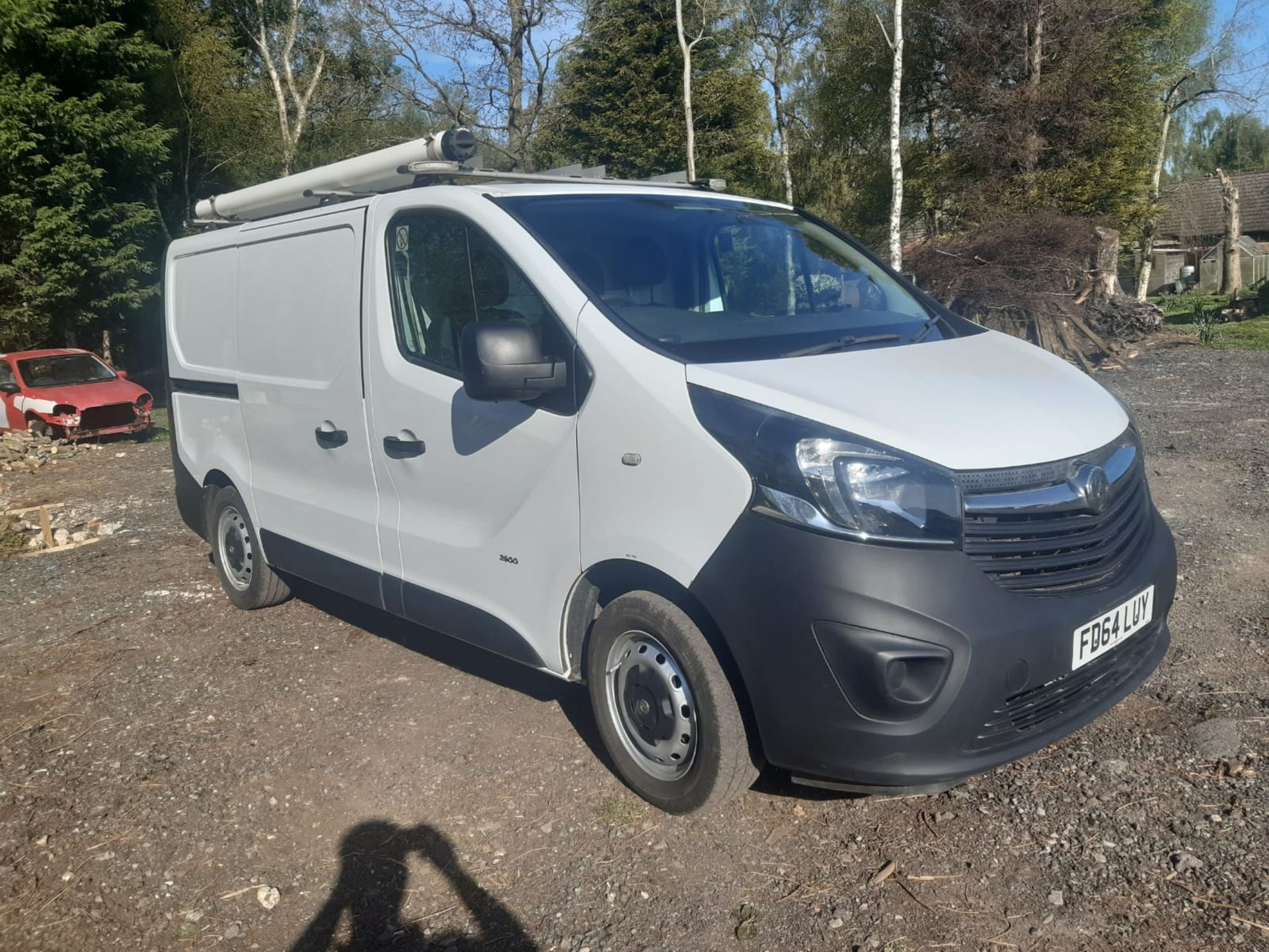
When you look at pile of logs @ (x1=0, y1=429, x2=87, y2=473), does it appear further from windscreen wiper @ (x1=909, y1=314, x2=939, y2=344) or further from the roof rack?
windscreen wiper @ (x1=909, y1=314, x2=939, y2=344)

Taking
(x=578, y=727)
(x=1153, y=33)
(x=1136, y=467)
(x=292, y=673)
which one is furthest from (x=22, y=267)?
(x=1153, y=33)

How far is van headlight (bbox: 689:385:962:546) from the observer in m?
2.71

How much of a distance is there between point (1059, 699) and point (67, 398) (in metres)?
15.1

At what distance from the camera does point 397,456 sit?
408 centimetres

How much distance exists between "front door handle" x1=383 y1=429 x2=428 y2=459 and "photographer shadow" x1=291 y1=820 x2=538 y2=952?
139 centimetres

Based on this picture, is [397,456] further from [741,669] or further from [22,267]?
[22,267]

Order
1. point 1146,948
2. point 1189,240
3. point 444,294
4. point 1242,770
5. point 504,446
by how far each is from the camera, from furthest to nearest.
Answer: point 1189,240
point 444,294
point 504,446
point 1242,770
point 1146,948

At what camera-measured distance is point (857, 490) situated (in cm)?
272

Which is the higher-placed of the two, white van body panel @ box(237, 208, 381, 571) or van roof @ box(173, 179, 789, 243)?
van roof @ box(173, 179, 789, 243)

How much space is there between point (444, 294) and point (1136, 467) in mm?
2565

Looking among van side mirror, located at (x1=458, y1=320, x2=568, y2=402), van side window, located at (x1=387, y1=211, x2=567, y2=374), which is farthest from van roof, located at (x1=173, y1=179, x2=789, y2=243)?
van side mirror, located at (x1=458, y1=320, x2=568, y2=402)

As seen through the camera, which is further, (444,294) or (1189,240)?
(1189,240)

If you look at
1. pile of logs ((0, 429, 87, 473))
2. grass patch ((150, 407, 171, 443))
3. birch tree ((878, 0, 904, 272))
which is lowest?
grass patch ((150, 407, 171, 443))

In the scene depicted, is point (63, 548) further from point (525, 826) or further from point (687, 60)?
point (687, 60)
